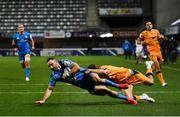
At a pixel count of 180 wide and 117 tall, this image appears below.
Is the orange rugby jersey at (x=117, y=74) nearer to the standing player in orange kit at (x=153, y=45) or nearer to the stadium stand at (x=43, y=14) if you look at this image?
the standing player in orange kit at (x=153, y=45)

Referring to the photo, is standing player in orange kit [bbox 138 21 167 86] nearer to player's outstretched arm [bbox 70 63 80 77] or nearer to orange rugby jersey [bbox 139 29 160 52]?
orange rugby jersey [bbox 139 29 160 52]

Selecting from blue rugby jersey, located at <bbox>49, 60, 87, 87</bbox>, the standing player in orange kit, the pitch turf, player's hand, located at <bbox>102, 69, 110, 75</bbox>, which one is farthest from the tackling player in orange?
the standing player in orange kit

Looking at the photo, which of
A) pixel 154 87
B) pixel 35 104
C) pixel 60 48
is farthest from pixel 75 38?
pixel 35 104

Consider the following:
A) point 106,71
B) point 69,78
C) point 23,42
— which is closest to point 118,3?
point 23,42

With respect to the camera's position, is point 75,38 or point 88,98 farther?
point 75,38

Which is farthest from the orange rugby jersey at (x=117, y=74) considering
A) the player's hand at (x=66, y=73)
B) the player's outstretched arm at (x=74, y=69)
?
the player's hand at (x=66, y=73)

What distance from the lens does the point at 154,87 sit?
53.9 feet

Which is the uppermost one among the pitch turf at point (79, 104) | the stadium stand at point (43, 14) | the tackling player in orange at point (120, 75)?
the tackling player in orange at point (120, 75)

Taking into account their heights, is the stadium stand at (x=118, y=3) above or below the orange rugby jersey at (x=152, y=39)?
below

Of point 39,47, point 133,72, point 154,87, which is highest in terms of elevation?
point 133,72

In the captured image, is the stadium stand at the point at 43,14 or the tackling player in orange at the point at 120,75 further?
the stadium stand at the point at 43,14

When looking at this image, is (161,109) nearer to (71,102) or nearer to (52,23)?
(71,102)

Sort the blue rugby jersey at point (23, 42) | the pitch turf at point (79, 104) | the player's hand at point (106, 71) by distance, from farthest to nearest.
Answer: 1. the blue rugby jersey at point (23, 42)
2. the player's hand at point (106, 71)
3. the pitch turf at point (79, 104)

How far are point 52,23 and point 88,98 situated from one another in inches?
2480
